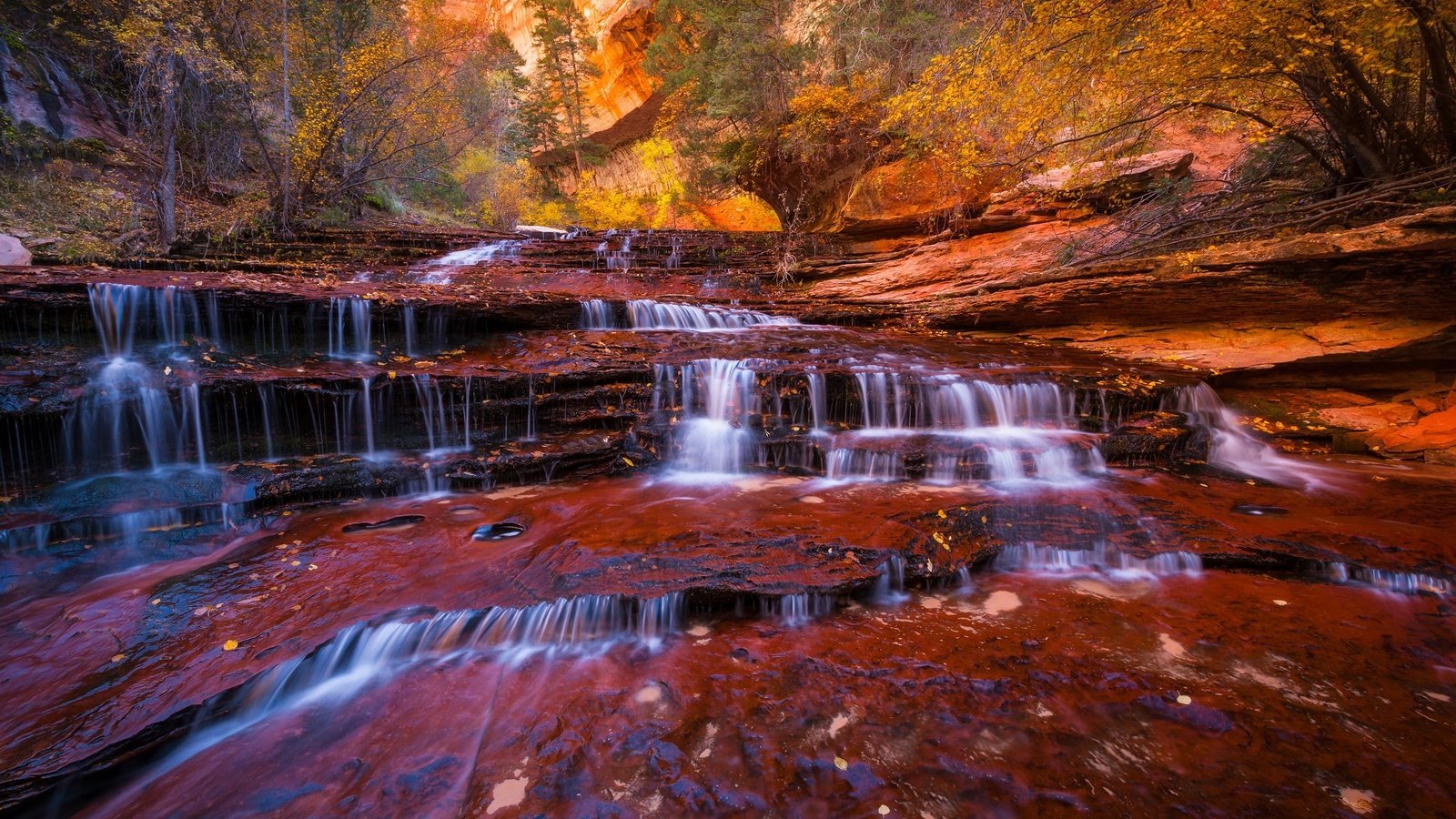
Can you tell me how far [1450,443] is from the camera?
5492 millimetres

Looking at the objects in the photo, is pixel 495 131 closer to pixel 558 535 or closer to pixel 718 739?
pixel 558 535

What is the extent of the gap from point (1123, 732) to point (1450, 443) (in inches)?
276

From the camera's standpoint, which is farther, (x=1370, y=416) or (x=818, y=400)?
(x=818, y=400)

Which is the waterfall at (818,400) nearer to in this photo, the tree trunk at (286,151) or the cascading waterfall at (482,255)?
the cascading waterfall at (482,255)

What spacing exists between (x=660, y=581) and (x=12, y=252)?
1151cm

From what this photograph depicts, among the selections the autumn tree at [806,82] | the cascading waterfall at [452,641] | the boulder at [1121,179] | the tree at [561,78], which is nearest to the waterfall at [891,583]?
the cascading waterfall at [452,641]

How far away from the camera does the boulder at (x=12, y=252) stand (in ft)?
24.2

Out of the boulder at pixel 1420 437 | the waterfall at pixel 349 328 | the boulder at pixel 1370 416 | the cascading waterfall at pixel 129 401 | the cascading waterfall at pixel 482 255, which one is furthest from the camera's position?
the cascading waterfall at pixel 482 255

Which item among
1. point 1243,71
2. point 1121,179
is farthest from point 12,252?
point 1121,179

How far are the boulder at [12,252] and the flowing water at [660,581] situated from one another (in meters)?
2.71

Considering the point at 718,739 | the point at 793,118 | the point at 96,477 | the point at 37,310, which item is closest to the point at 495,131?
the point at 793,118

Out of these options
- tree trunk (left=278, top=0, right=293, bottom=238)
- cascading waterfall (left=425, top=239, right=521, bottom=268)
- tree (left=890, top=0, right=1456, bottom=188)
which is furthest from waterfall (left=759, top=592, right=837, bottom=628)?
tree trunk (left=278, top=0, right=293, bottom=238)

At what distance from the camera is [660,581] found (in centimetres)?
330

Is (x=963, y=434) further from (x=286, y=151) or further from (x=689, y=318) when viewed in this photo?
(x=286, y=151)
